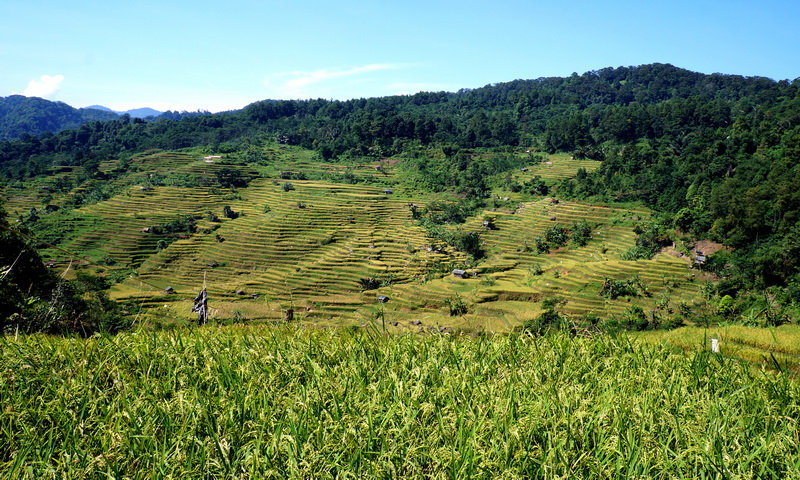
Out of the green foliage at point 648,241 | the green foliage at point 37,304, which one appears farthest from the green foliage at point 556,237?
the green foliage at point 37,304

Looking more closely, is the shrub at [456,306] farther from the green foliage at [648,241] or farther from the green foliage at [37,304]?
the green foliage at [37,304]

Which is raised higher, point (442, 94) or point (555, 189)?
point (442, 94)

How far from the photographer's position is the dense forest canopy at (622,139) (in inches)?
1384

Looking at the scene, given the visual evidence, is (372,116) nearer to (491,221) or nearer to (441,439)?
(491,221)

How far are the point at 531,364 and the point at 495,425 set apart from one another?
822 mm

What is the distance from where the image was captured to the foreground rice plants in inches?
59.7

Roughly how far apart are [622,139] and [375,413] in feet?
280

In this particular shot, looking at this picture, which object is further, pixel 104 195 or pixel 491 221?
pixel 104 195

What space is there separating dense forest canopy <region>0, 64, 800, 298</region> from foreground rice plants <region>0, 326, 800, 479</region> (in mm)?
32294

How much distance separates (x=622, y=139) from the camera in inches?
2913

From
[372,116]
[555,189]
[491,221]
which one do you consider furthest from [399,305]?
[372,116]

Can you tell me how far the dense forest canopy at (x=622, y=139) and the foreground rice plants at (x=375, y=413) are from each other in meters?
32.3

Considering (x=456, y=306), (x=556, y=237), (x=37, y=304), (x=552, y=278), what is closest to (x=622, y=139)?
(x=556, y=237)

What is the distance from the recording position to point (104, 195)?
209ft
